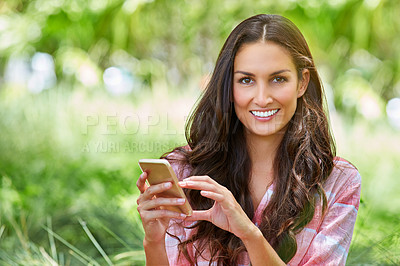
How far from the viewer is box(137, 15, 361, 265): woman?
2.22m

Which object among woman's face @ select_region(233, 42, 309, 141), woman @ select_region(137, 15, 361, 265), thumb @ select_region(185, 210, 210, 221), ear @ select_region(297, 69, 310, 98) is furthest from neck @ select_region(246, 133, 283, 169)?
thumb @ select_region(185, 210, 210, 221)

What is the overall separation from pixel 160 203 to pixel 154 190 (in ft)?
0.21

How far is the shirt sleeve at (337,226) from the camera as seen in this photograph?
218cm

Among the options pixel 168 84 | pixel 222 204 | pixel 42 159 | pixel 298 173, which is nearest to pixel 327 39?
pixel 168 84

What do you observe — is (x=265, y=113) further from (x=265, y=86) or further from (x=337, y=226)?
(x=337, y=226)

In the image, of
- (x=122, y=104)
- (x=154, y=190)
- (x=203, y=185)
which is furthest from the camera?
(x=122, y=104)

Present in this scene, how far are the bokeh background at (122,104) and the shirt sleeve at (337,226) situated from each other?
73 centimetres

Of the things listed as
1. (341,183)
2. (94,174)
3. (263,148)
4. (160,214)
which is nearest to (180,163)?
(263,148)

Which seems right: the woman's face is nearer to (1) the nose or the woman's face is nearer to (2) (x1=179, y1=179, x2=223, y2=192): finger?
(1) the nose

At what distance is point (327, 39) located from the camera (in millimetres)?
7367

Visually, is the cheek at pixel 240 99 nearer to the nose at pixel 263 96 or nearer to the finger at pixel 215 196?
the nose at pixel 263 96

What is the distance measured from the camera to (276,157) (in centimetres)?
242

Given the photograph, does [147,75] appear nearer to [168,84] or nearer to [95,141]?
[168,84]

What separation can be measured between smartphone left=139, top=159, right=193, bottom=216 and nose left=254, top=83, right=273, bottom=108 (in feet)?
1.80
